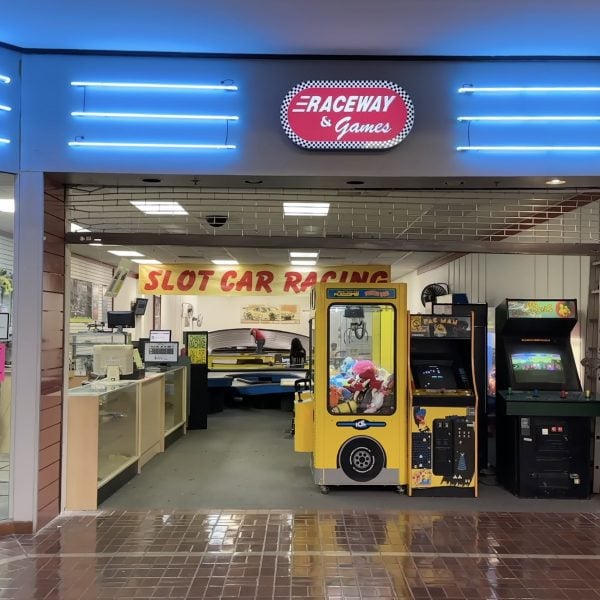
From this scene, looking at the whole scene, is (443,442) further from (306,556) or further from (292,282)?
(292,282)

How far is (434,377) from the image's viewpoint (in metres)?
5.49

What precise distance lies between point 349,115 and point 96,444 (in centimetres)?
369

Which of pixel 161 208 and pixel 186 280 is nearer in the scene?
pixel 161 208

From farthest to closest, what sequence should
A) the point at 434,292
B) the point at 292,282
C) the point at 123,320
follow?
the point at 434,292, the point at 292,282, the point at 123,320

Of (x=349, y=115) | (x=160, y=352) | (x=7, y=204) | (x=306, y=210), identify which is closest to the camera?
(x=349, y=115)

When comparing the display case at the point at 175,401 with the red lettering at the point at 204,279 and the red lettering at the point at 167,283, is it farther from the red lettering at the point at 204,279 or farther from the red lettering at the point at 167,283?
the red lettering at the point at 167,283

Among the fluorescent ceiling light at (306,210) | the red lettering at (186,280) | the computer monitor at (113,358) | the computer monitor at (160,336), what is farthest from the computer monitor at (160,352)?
the red lettering at (186,280)

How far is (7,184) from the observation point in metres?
4.52

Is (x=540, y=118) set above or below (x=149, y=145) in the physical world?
above

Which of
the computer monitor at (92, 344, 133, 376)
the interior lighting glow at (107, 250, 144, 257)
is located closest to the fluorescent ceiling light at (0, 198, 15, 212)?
the computer monitor at (92, 344, 133, 376)

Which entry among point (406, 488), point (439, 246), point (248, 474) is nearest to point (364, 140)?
point (439, 246)

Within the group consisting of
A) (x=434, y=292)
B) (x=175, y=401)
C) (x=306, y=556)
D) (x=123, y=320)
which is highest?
(x=434, y=292)

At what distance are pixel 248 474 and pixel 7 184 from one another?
3.88m

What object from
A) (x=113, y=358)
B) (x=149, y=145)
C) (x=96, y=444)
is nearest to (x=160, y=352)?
(x=113, y=358)
